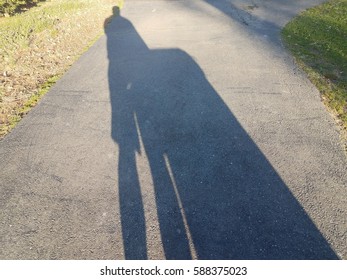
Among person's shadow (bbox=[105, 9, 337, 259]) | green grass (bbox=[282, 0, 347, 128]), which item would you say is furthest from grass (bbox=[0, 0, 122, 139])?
green grass (bbox=[282, 0, 347, 128])

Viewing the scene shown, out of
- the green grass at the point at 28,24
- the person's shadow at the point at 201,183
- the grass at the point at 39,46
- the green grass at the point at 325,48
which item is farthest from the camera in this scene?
the green grass at the point at 28,24

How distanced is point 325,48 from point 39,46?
9.10 m

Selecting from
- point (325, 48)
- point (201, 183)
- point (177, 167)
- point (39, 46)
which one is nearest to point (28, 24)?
point (39, 46)

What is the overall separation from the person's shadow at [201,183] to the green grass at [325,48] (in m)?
2.35

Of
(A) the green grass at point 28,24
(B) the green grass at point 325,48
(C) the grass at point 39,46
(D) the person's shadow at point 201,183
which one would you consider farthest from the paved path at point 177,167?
(A) the green grass at point 28,24

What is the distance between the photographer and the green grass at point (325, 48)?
226 inches

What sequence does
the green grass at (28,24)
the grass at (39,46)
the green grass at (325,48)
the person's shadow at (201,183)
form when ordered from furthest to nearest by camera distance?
the green grass at (28,24)
the grass at (39,46)
the green grass at (325,48)
the person's shadow at (201,183)

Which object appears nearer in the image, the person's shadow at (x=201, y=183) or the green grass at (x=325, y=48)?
the person's shadow at (x=201, y=183)

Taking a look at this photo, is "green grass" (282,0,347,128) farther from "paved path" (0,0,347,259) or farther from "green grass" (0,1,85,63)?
"green grass" (0,1,85,63)

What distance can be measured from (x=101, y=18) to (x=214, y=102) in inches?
329

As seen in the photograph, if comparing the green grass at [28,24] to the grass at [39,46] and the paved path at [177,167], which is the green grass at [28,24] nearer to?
the grass at [39,46]

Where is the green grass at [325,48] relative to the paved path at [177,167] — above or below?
above

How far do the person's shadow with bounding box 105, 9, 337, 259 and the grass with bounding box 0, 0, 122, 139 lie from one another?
2175mm
